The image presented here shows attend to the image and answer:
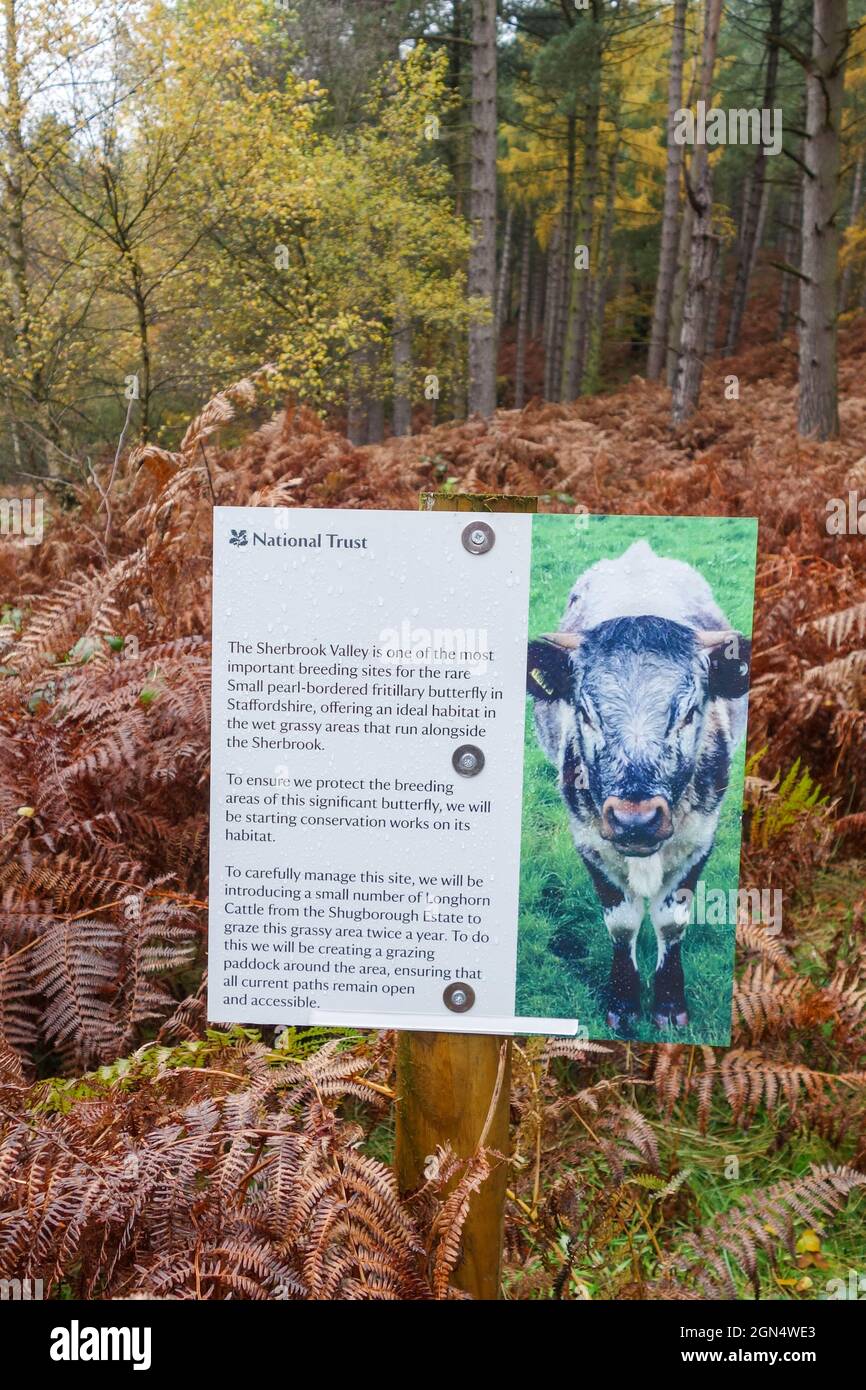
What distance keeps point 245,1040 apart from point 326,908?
4.00 feet

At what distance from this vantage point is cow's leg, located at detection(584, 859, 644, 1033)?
1906 millimetres

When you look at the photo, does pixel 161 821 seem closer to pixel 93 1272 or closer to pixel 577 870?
pixel 93 1272

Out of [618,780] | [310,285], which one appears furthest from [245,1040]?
[310,285]

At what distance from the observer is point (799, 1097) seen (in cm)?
304

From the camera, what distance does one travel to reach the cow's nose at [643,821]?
1903 millimetres

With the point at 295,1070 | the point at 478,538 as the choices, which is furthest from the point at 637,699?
the point at 295,1070

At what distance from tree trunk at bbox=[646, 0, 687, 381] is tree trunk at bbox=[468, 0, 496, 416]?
3.07 metres

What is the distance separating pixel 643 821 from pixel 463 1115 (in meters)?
0.68

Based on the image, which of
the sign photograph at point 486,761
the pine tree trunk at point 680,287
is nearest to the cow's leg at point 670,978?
the sign photograph at point 486,761

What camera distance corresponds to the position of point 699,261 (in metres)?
13.8

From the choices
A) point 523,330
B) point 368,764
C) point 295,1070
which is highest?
point 523,330

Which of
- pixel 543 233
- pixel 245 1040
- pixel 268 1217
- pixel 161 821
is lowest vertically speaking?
pixel 268 1217

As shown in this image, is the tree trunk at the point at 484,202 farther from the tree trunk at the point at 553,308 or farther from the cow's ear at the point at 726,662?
the cow's ear at the point at 726,662

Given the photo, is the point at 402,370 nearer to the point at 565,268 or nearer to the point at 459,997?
the point at 565,268
